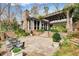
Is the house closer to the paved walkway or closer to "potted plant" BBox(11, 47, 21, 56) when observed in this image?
the paved walkway

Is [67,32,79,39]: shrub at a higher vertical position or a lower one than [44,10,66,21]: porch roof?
lower

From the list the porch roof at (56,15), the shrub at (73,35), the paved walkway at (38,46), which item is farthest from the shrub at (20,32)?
the shrub at (73,35)

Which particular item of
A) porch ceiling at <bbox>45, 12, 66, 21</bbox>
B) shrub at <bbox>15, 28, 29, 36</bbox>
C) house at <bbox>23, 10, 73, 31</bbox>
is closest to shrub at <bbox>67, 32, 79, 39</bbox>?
house at <bbox>23, 10, 73, 31</bbox>

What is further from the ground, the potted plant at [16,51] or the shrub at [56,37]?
the shrub at [56,37]

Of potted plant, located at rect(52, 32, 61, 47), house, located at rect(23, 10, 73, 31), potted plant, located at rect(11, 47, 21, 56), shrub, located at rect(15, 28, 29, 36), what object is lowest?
potted plant, located at rect(11, 47, 21, 56)

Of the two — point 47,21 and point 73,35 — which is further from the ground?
point 47,21

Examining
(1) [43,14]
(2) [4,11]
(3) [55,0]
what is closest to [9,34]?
(2) [4,11]

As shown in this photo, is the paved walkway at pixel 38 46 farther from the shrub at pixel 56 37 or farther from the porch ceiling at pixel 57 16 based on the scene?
the porch ceiling at pixel 57 16

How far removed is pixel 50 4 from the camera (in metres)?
1.52

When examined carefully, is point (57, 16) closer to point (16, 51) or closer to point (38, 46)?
point (38, 46)

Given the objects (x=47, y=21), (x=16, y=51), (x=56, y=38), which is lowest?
(x=16, y=51)

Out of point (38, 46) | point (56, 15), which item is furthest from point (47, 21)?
point (38, 46)

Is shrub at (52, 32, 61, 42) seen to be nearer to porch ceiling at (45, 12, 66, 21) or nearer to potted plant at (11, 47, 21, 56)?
porch ceiling at (45, 12, 66, 21)

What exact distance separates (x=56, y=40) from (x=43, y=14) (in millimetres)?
249
